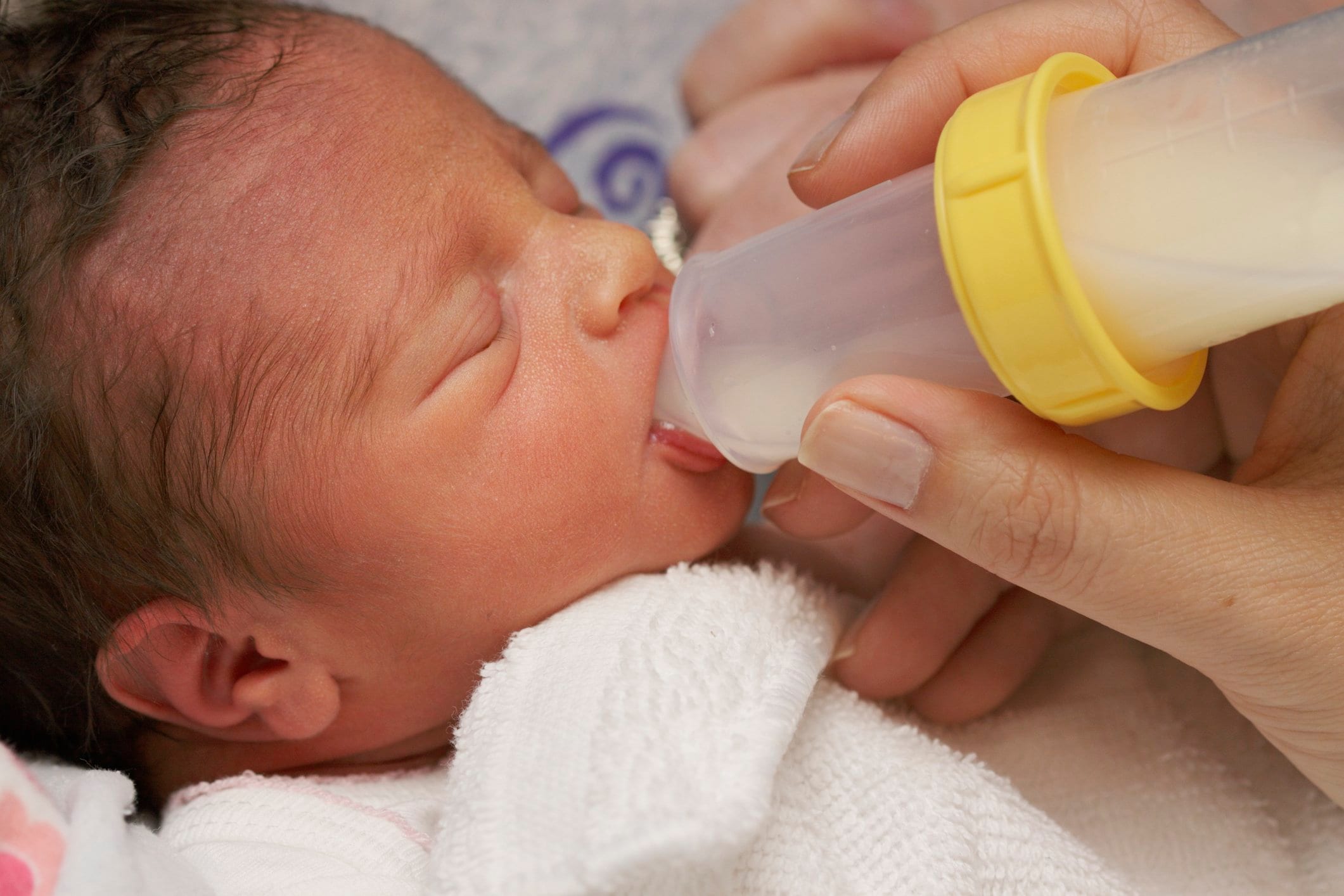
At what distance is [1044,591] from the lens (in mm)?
849

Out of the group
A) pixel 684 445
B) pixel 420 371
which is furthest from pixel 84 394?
pixel 684 445

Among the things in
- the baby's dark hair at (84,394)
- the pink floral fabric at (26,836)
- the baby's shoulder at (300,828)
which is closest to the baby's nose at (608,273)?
the baby's dark hair at (84,394)

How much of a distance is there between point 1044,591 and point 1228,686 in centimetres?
21

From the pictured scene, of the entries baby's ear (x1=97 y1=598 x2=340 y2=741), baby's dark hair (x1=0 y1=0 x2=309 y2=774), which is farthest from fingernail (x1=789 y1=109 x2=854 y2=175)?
baby's ear (x1=97 y1=598 x2=340 y2=741)

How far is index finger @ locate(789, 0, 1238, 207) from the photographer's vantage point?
0.99 meters

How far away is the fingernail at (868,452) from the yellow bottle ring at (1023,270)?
3.5 inches

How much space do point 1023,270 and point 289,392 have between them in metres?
0.63

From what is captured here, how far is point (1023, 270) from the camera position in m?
0.68

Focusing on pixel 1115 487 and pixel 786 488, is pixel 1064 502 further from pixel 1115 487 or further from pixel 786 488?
pixel 786 488

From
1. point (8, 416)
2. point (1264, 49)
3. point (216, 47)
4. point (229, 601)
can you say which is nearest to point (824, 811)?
point (229, 601)

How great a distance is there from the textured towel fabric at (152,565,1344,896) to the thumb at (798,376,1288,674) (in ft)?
0.78

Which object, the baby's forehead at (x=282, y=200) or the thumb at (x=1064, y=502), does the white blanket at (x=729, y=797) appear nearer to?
the thumb at (x=1064, y=502)

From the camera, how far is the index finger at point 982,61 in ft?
3.26

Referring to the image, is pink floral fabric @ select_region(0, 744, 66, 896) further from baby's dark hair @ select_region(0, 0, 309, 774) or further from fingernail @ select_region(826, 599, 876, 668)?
fingernail @ select_region(826, 599, 876, 668)
